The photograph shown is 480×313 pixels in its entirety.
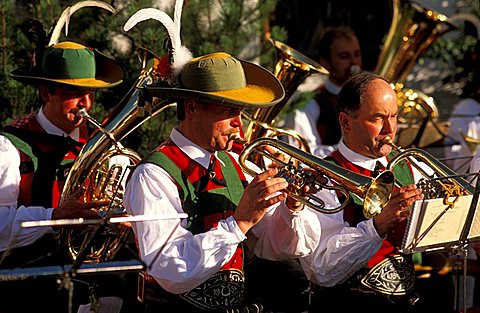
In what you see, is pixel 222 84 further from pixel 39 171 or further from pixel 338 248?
pixel 39 171

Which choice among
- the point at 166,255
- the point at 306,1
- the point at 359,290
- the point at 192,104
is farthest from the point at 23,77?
the point at 306,1

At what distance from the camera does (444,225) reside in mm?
4109

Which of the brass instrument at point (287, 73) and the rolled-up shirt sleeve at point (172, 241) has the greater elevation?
the brass instrument at point (287, 73)

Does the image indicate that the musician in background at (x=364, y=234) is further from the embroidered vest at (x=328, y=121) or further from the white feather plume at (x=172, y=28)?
the embroidered vest at (x=328, y=121)

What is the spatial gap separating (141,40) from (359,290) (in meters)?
2.70

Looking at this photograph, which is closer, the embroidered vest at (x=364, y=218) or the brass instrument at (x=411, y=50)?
the embroidered vest at (x=364, y=218)

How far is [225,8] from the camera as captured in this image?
6723 mm

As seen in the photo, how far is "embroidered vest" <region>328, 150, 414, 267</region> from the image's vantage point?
454cm

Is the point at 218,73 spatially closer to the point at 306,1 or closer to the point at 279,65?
the point at 279,65

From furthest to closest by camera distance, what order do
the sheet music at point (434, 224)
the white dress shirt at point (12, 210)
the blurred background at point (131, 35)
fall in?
the blurred background at point (131, 35) < the white dress shirt at point (12, 210) < the sheet music at point (434, 224)

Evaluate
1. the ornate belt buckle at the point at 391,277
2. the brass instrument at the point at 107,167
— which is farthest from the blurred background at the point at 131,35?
the ornate belt buckle at the point at 391,277

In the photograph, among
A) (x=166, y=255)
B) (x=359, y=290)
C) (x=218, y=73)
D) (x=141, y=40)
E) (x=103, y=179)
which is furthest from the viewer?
(x=141, y=40)

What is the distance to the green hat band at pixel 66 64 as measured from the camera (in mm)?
4957

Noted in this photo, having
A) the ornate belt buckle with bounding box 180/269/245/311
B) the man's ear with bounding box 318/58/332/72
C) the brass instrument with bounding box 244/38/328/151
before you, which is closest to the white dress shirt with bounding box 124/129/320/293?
the ornate belt buckle with bounding box 180/269/245/311
